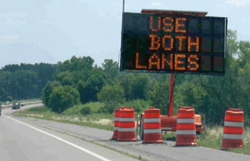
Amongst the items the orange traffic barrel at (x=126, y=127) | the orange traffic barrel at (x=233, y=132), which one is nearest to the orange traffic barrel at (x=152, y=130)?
the orange traffic barrel at (x=126, y=127)

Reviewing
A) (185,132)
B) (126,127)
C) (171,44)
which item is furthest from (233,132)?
(171,44)

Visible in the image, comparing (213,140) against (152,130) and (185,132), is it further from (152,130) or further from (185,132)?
(185,132)

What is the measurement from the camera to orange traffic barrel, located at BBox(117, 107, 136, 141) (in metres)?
19.3

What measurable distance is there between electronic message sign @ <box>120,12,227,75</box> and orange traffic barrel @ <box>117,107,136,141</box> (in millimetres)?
2017

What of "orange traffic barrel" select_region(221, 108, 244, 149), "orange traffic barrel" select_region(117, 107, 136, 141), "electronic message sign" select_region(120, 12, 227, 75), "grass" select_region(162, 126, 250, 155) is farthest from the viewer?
"electronic message sign" select_region(120, 12, 227, 75)

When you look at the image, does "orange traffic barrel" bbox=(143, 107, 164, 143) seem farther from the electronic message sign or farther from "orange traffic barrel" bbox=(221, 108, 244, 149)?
the electronic message sign

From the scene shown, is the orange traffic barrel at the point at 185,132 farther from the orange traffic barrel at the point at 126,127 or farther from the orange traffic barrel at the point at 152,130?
the orange traffic barrel at the point at 126,127

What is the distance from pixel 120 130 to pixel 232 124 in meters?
5.39

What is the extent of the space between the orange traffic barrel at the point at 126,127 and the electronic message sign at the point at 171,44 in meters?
2.02

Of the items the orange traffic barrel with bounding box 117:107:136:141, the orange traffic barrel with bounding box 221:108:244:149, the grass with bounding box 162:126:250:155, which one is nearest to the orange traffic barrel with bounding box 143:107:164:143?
the grass with bounding box 162:126:250:155

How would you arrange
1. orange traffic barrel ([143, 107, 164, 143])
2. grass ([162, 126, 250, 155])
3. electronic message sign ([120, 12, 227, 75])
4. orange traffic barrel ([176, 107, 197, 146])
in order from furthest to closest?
1. electronic message sign ([120, 12, 227, 75])
2. orange traffic barrel ([143, 107, 164, 143])
3. orange traffic barrel ([176, 107, 197, 146])
4. grass ([162, 126, 250, 155])

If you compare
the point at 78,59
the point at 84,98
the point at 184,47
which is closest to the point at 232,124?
the point at 184,47

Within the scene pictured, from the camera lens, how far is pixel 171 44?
821 inches

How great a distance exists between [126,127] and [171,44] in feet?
12.6
